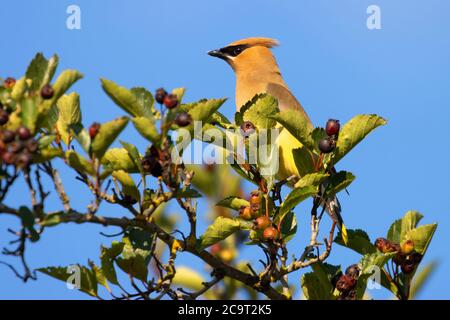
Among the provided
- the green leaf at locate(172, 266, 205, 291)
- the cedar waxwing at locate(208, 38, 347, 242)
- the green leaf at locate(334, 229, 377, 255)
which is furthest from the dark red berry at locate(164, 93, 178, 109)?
the cedar waxwing at locate(208, 38, 347, 242)

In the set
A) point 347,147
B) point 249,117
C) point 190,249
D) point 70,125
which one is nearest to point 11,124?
point 70,125

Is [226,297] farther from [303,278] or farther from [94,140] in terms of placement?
[94,140]

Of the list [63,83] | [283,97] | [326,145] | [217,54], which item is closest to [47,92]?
[63,83]

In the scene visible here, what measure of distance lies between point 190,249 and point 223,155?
0.68 metres

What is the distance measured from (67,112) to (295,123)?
86 cm

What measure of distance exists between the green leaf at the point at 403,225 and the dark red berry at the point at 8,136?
1630mm

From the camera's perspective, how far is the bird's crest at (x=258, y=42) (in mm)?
7109

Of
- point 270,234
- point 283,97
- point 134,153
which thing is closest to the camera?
point 134,153

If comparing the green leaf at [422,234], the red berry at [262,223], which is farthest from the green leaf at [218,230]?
the green leaf at [422,234]

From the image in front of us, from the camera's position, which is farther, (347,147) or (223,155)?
Answer: (223,155)

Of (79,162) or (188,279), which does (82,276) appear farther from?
(188,279)

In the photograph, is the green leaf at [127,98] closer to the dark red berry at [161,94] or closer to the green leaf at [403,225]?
the dark red berry at [161,94]

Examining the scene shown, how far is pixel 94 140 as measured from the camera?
8.53 feet

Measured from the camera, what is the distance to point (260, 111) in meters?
3.33
